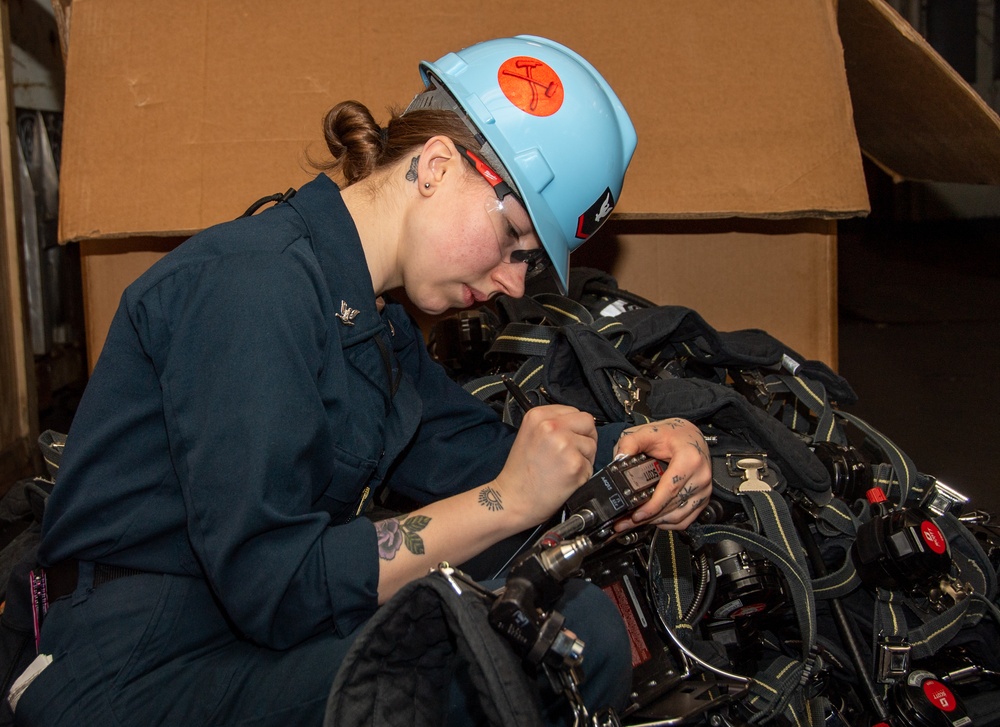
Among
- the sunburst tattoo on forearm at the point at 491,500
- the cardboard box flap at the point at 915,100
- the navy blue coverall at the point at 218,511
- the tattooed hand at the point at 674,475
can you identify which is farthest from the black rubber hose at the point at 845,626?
the cardboard box flap at the point at 915,100

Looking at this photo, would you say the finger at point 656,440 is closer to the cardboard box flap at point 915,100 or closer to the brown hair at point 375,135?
the brown hair at point 375,135

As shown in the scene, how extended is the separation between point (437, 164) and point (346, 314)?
25cm

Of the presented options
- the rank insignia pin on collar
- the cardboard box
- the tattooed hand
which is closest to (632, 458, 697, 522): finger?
the tattooed hand

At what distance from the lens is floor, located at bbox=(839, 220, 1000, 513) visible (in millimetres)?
2479

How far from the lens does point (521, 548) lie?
1.38 m

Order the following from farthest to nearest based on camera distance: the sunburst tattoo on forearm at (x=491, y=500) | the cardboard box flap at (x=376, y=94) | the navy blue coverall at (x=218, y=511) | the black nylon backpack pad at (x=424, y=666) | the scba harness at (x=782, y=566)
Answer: the cardboard box flap at (x=376, y=94) → the scba harness at (x=782, y=566) → the sunburst tattoo on forearm at (x=491, y=500) → the navy blue coverall at (x=218, y=511) → the black nylon backpack pad at (x=424, y=666)

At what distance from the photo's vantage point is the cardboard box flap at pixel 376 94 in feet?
6.43

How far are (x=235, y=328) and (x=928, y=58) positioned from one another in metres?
1.83

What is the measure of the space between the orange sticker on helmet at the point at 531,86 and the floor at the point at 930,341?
1668 millimetres

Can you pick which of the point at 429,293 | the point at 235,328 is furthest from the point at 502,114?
the point at 235,328

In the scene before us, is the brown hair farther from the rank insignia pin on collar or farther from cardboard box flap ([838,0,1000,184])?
cardboard box flap ([838,0,1000,184])

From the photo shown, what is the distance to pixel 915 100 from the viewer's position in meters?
2.27

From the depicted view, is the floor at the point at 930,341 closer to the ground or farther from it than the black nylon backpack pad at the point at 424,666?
closer to the ground

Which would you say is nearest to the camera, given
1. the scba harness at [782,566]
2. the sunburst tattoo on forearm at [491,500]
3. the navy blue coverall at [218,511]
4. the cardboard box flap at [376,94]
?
the navy blue coverall at [218,511]
